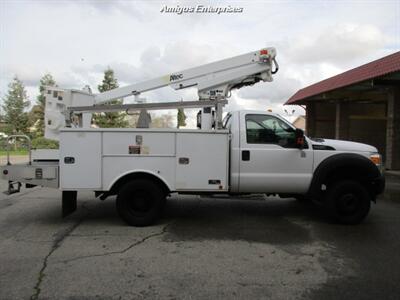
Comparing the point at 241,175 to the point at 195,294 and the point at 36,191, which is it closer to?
the point at 195,294

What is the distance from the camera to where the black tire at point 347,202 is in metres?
6.91

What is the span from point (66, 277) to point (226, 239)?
8.36 feet

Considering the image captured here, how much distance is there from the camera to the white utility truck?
6.54m

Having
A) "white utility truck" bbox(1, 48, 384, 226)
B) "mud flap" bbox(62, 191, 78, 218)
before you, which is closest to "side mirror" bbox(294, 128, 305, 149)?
"white utility truck" bbox(1, 48, 384, 226)

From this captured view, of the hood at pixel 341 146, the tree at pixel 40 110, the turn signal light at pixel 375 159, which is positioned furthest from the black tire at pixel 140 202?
the tree at pixel 40 110

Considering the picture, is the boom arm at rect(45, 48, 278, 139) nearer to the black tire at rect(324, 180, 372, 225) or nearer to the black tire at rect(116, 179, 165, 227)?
the black tire at rect(116, 179, 165, 227)

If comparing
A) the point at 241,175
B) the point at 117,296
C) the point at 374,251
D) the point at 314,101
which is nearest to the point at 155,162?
the point at 241,175

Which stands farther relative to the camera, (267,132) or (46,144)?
(46,144)

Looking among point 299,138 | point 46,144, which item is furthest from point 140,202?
→ point 46,144

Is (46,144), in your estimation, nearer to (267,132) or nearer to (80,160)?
(80,160)

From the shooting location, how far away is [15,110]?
1572 inches

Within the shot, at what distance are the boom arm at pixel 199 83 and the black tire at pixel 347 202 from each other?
8.48 feet

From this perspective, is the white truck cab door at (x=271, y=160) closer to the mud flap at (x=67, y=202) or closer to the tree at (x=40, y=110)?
the mud flap at (x=67, y=202)

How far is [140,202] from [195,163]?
1172 millimetres
